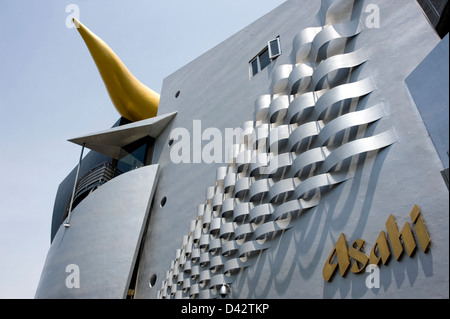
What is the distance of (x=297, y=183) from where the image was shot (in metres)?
6.77

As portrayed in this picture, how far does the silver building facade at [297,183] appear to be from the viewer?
507 cm

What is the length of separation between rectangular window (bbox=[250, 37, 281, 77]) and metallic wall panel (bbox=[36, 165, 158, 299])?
548 cm

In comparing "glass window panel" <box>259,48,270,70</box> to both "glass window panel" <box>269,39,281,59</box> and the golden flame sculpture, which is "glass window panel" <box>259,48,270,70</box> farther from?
the golden flame sculpture

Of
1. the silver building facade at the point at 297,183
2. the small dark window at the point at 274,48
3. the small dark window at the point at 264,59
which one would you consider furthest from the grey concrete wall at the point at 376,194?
the small dark window at the point at 264,59

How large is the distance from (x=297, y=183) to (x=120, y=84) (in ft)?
43.9

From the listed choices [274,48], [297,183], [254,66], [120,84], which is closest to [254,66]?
[254,66]

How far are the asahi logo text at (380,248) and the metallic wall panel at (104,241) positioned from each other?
744cm

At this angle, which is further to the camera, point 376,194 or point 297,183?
point 297,183

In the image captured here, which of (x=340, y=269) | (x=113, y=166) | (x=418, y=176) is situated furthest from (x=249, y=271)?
(x=113, y=166)

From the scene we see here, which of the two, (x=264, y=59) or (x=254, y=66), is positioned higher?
(x=254, y=66)

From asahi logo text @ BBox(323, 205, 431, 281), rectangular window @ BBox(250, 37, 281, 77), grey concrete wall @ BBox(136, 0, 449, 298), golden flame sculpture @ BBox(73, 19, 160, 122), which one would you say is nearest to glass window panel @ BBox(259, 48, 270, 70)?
rectangular window @ BBox(250, 37, 281, 77)

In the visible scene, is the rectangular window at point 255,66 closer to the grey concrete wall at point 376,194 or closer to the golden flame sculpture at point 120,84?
the grey concrete wall at point 376,194

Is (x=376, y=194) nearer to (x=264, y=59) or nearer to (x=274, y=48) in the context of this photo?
(x=274, y=48)

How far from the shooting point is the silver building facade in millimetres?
5074
